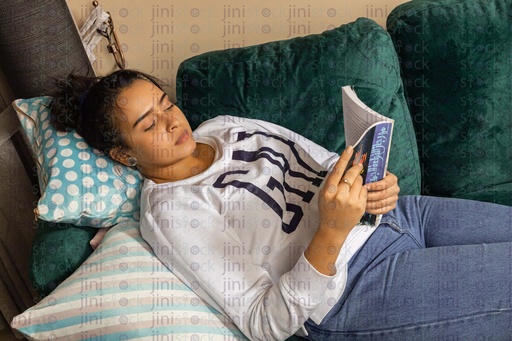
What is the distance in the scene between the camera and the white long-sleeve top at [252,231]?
3.83 feet

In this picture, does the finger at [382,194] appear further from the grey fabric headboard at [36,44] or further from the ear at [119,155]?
the grey fabric headboard at [36,44]

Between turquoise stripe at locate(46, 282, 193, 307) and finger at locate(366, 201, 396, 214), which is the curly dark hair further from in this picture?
finger at locate(366, 201, 396, 214)

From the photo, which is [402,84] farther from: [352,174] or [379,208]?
[352,174]

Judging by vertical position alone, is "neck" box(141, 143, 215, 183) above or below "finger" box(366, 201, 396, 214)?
above

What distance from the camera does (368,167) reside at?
1239 millimetres

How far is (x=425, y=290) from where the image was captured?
4.06ft

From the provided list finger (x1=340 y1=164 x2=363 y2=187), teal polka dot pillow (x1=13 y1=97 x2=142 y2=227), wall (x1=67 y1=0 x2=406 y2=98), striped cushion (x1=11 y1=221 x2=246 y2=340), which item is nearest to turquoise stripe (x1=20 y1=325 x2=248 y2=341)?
striped cushion (x1=11 y1=221 x2=246 y2=340)

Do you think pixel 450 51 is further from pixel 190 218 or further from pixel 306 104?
pixel 190 218

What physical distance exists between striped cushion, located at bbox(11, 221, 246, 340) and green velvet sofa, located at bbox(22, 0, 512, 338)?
60cm

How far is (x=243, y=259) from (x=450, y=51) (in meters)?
0.92

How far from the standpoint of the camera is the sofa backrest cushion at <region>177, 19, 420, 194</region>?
163 centimetres

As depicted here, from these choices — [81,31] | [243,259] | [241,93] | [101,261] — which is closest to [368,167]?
[243,259]

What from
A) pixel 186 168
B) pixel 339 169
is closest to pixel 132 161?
pixel 186 168

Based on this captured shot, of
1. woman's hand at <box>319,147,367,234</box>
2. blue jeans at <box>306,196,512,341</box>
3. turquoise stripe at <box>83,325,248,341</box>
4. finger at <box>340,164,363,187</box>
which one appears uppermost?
finger at <box>340,164,363,187</box>
